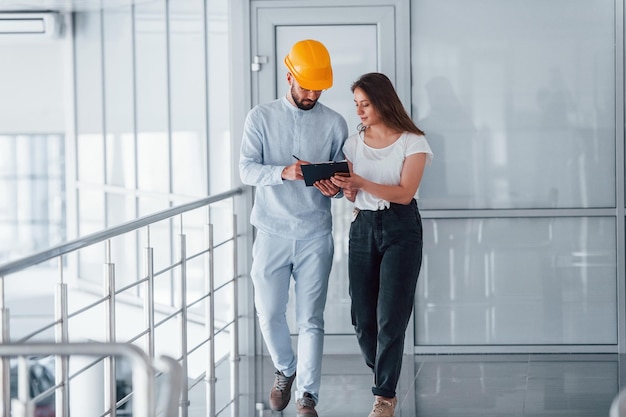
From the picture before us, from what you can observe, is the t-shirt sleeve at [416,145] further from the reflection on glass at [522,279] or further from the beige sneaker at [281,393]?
the reflection on glass at [522,279]

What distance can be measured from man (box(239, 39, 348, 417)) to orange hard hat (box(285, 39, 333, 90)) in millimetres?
32

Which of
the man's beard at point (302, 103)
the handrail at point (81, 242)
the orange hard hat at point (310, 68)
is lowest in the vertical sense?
the handrail at point (81, 242)

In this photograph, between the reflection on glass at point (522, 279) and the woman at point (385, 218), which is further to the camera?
the reflection on glass at point (522, 279)

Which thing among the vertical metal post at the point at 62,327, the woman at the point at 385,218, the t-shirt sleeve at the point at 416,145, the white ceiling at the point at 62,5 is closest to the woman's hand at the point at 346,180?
the woman at the point at 385,218

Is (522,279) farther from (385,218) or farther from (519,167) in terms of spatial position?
(385,218)

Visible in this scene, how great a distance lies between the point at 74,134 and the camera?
8.62m

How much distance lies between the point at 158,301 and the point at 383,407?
3791 mm

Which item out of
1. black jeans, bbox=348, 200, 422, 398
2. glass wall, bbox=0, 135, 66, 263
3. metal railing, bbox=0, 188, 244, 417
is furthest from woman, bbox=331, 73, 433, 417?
glass wall, bbox=0, 135, 66, 263

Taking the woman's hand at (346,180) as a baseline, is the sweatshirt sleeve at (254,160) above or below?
above

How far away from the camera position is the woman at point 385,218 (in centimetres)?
437

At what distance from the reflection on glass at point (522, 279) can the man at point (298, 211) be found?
1425mm

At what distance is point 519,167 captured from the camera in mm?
5836

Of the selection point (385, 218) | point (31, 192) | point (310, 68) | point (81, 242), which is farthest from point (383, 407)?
point (31, 192)

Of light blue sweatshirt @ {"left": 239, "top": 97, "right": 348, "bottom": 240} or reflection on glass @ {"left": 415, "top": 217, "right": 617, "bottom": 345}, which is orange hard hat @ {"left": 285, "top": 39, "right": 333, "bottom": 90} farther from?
reflection on glass @ {"left": 415, "top": 217, "right": 617, "bottom": 345}
